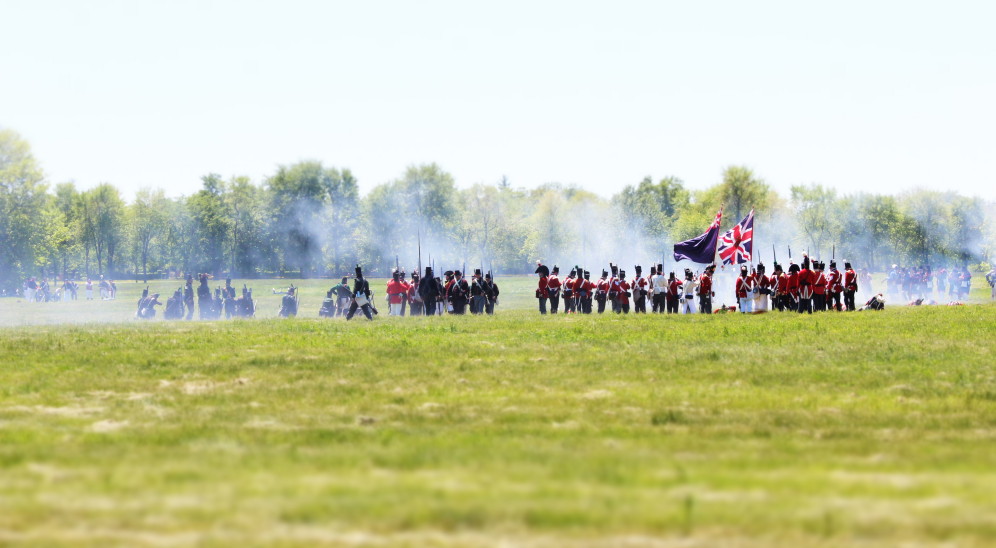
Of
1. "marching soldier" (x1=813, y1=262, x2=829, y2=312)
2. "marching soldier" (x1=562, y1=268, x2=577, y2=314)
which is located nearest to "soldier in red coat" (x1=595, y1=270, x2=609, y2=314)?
"marching soldier" (x1=562, y1=268, x2=577, y2=314)

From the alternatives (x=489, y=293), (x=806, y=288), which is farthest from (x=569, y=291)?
(x=806, y=288)

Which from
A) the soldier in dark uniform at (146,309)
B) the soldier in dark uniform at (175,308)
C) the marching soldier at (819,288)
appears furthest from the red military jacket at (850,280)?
the soldier in dark uniform at (146,309)

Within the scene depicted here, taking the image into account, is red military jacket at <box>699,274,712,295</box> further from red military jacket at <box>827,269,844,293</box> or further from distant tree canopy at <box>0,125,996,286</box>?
distant tree canopy at <box>0,125,996,286</box>

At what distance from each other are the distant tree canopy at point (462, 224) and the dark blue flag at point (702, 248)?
7377 cm

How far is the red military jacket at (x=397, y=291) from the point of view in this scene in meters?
37.0

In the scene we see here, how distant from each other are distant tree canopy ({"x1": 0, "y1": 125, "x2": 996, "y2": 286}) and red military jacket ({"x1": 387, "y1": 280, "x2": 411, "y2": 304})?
7229cm

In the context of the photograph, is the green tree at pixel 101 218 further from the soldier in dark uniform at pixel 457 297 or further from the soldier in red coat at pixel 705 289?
the soldier in red coat at pixel 705 289

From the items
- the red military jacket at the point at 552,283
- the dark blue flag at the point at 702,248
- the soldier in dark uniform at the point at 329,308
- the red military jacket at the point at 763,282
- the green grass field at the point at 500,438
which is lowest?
the green grass field at the point at 500,438

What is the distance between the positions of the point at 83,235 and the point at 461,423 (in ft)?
413

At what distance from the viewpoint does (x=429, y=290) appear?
3500 centimetres

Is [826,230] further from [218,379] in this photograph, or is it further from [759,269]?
[218,379]

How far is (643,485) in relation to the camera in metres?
8.66

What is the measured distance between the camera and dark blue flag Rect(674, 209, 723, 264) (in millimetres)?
36469

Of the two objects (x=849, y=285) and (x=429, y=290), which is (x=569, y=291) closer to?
(x=429, y=290)
